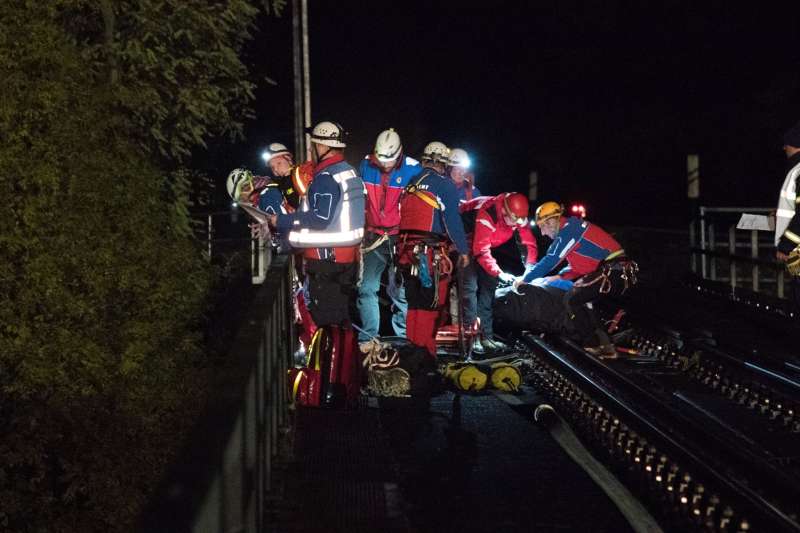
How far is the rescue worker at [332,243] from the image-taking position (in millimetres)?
9188

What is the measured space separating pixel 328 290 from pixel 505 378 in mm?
1797

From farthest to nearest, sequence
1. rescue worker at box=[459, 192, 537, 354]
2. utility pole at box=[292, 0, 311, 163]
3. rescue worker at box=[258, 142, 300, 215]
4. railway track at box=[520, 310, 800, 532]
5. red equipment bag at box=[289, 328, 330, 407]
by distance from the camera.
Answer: utility pole at box=[292, 0, 311, 163] < rescue worker at box=[459, 192, 537, 354] < rescue worker at box=[258, 142, 300, 215] < red equipment bag at box=[289, 328, 330, 407] < railway track at box=[520, 310, 800, 532]

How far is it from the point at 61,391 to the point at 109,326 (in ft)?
3.20

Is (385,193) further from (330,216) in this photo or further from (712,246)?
(712,246)

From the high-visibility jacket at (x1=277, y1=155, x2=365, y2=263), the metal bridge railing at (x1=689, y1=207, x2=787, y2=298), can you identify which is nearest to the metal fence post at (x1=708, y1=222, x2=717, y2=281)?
the metal bridge railing at (x1=689, y1=207, x2=787, y2=298)

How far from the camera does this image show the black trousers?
9.60 meters

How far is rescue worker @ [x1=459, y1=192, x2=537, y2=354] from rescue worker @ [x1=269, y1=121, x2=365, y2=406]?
10.4 ft

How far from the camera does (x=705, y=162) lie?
40.1 m

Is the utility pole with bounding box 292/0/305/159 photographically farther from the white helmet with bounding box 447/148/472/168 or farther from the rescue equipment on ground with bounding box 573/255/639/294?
the rescue equipment on ground with bounding box 573/255/639/294

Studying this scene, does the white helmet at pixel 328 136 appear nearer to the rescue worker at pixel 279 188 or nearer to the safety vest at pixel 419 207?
the rescue worker at pixel 279 188

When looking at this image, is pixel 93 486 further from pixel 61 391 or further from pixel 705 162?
Answer: pixel 705 162

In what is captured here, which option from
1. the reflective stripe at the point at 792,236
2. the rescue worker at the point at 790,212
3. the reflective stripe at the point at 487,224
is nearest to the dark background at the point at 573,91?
the reflective stripe at the point at 487,224

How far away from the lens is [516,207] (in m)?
12.5

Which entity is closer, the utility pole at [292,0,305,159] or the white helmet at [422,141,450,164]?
the white helmet at [422,141,450,164]
